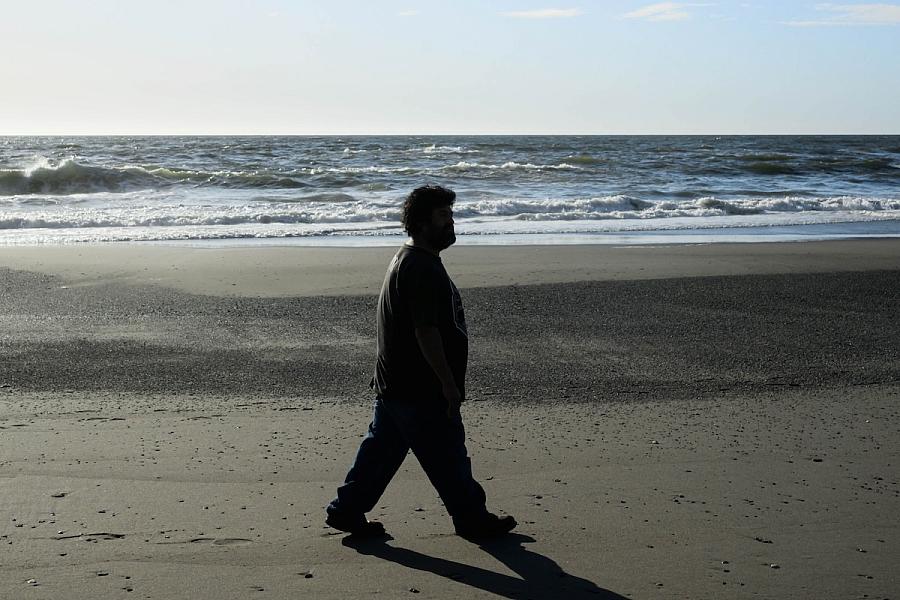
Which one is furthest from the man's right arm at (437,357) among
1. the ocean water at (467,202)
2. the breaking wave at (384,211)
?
the breaking wave at (384,211)

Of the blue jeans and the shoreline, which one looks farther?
the shoreline

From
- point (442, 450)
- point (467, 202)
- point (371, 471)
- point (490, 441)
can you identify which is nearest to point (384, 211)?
point (467, 202)

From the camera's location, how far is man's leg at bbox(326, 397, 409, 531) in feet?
13.3

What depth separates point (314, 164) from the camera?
44031mm

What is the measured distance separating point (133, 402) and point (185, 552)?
8.50 feet

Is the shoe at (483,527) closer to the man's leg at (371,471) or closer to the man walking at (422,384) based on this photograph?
the man walking at (422,384)

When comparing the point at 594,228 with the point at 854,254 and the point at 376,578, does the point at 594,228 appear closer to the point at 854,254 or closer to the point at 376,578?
the point at 854,254

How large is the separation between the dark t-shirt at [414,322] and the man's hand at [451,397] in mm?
44

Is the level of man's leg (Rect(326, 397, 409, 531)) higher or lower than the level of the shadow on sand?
higher

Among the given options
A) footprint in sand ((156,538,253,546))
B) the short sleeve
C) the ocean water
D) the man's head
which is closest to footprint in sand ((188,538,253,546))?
footprint in sand ((156,538,253,546))

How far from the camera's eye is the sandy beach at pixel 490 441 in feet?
12.4

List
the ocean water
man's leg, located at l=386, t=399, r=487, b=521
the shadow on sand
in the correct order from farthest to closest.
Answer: the ocean water → man's leg, located at l=386, t=399, r=487, b=521 → the shadow on sand

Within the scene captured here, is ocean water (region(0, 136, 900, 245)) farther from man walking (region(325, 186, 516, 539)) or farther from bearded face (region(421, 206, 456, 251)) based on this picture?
bearded face (region(421, 206, 456, 251))

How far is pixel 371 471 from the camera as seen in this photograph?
4.10 m
